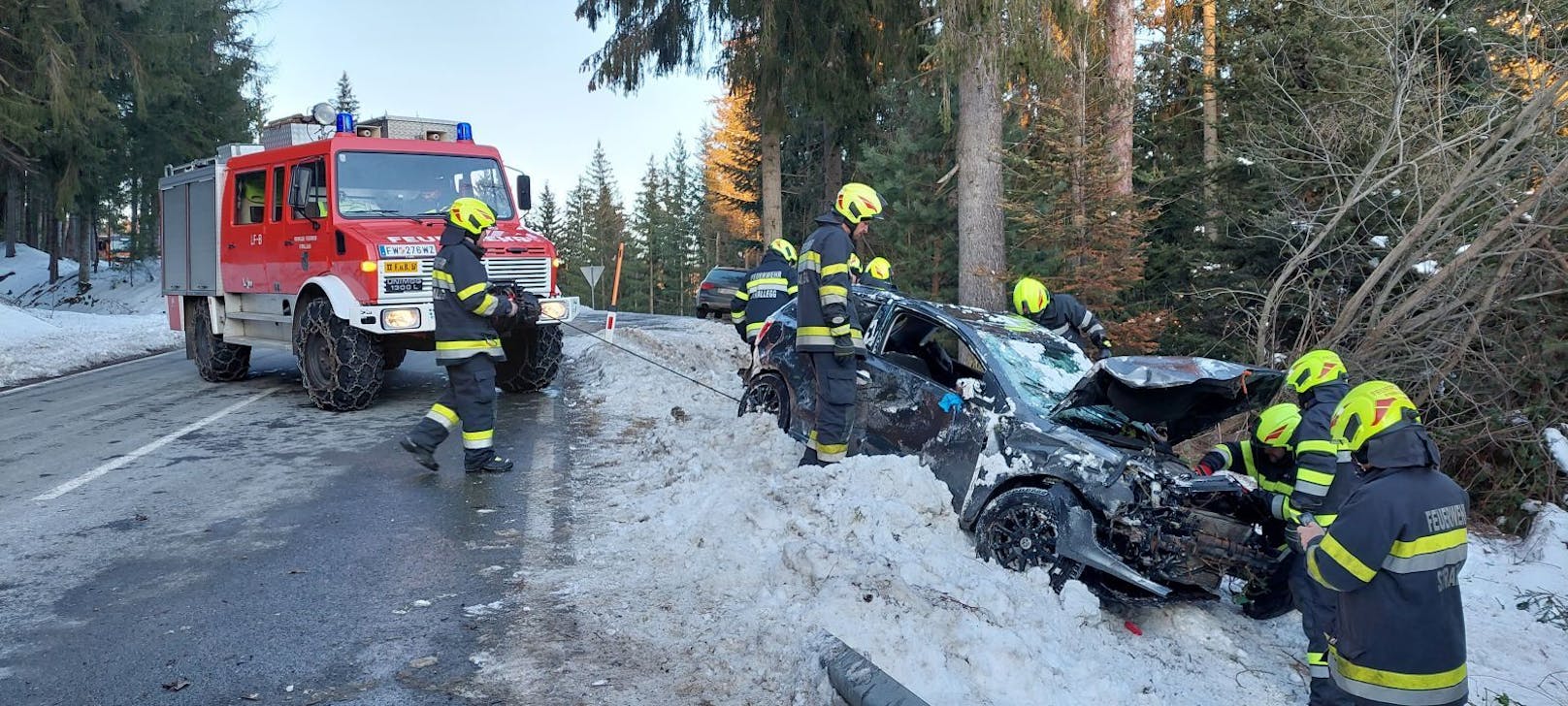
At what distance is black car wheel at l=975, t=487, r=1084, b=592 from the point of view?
15.4 feet

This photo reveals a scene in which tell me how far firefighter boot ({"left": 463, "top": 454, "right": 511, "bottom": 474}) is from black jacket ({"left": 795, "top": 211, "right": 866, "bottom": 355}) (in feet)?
7.75

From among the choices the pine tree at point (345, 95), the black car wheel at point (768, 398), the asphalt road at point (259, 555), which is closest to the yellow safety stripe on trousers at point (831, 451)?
the black car wheel at point (768, 398)

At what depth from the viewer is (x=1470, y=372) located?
8.21 meters

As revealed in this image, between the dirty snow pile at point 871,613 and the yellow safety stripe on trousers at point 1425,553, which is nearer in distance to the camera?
the yellow safety stripe on trousers at point 1425,553

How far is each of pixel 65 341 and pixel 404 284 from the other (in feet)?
37.4

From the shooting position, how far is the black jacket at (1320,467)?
4.38 meters

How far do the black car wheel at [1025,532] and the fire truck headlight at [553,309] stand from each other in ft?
18.6

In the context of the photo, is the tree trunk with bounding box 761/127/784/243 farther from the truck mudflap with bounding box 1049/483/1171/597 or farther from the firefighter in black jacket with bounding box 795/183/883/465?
the truck mudflap with bounding box 1049/483/1171/597

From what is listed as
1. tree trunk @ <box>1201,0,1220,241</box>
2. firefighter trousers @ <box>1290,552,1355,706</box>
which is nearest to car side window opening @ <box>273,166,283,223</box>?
firefighter trousers @ <box>1290,552,1355,706</box>

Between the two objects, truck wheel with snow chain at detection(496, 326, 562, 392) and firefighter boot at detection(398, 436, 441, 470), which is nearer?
firefighter boot at detection(398, 436, 441, 470)

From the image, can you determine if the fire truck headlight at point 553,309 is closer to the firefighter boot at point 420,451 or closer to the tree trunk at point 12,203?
the firefighter boot at point 420,451

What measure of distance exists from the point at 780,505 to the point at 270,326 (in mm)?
7687

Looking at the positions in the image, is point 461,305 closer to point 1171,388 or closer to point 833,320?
point 833,320

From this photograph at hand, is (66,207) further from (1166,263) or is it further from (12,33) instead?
(1166,263)
